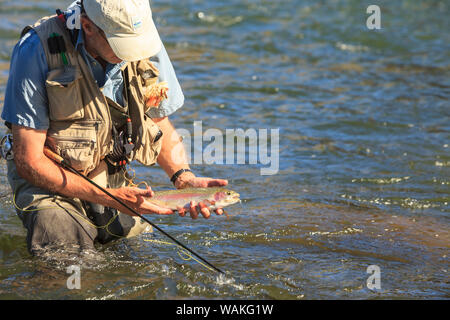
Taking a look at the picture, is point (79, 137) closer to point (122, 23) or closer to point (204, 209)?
point (122, 23)

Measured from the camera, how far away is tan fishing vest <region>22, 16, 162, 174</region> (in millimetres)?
3691

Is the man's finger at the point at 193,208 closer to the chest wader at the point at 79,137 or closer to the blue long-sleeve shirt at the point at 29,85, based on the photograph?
the chest wader at the point at 79,137

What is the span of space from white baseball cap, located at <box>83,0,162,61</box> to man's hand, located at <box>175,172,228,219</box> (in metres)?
0.86

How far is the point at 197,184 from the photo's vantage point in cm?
414

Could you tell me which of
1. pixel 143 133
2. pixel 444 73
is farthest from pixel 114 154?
pixel 444 73

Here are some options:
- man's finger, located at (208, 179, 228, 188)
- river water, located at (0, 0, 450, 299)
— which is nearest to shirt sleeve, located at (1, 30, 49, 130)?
river water, located at (0, 0, 450, 299)

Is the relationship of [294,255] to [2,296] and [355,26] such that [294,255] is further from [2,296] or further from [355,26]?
[355,26]

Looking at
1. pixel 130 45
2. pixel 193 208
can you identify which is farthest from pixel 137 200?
pixel 130 45

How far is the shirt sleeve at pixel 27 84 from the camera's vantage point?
3.63 metres

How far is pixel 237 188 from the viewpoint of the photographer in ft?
19.2

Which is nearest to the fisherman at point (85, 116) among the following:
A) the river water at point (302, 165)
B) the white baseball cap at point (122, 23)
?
the white baseball cap at point (122, 23)

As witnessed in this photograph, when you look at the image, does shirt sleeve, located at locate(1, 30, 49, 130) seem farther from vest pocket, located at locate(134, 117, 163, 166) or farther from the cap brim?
vest pocket, located at locate(134, 117, 163, 166)

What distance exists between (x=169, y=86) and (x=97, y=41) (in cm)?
70

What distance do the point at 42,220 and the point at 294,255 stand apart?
1655mm
